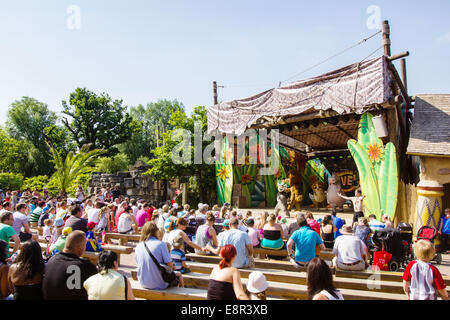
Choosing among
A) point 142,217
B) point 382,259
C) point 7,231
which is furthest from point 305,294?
point 142,217

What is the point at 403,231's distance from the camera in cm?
749

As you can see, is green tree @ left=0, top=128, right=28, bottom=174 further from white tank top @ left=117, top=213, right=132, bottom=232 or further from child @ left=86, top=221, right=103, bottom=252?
child @ left=86, top=221, right=103, bottom=252

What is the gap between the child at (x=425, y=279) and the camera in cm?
363

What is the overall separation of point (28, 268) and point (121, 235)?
16.4ft

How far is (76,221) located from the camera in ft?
20.9

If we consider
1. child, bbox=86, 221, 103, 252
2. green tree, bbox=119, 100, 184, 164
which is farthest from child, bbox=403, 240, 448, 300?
green tree, bbox=119, 100, 184, 164

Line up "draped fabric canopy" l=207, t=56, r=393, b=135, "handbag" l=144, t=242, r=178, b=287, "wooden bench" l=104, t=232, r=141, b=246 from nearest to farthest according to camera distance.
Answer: "handbag" l=144, t=242, r=178, b=287, "wooden bench" l=104, t=232, r=141, b=246, "draped fabric canopy" l=207, t=56, r=393, b=135

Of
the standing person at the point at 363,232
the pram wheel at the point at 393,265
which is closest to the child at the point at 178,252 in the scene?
the standing person at the point at 363,232

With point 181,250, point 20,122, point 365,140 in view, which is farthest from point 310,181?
point 20,122

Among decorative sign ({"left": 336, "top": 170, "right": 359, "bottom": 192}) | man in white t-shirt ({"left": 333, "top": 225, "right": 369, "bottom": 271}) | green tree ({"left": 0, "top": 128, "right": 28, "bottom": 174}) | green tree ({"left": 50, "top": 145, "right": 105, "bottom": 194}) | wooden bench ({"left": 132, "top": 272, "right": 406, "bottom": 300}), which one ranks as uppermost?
green tree ({"left": 0, "top": 128, "right": 28, "bottom": 174})

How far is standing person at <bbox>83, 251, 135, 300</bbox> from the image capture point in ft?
11.0

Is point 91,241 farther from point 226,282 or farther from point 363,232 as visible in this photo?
point 363,232

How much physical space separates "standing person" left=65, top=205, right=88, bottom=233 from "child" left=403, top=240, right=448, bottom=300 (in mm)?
5271

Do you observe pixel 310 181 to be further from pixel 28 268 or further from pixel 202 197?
pixel 28 268
